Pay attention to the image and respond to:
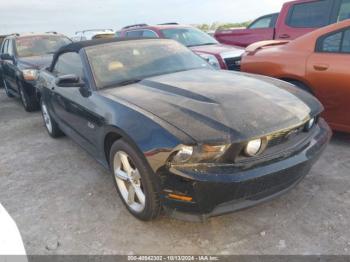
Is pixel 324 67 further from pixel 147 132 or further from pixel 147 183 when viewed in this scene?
pixel 147 183

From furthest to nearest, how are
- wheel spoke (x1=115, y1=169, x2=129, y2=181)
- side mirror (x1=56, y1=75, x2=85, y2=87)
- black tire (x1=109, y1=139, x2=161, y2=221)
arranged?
side mirror (x1=56, y1=75, x2=85, y2=87), wheel spoke (x1=115, y1=169, x2=129, y2=181), black tire (x1=109, y1=139, x2=161, y2=221)

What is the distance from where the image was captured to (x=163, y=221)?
2945 millimetres

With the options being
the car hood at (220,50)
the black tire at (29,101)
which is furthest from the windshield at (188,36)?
the black tire at (29,101)

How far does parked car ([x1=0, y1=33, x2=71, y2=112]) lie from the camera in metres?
6.91

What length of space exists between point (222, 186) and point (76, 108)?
2146mm

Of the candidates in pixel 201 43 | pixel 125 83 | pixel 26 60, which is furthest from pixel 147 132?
pixel 201 43

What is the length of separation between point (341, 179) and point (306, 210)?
722mm

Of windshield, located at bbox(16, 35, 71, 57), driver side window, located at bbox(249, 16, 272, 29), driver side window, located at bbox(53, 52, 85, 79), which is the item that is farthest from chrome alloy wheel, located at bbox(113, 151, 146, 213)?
driver side window, located at bbox(249, 16, 272, 29)

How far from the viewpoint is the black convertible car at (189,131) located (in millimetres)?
2365

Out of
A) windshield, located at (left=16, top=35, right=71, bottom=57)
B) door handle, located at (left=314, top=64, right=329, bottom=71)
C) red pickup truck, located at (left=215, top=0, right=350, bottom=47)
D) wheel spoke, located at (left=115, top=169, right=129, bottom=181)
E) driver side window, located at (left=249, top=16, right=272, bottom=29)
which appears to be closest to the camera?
wheel spoke, located at (left=115, top=169, right=129, bottom=181)

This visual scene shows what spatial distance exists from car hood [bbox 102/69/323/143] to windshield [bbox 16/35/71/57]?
532cm

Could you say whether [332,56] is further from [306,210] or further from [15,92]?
[15,92]

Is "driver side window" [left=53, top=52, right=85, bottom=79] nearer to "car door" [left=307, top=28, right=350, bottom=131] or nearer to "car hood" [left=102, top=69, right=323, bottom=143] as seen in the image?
"car hood" [left=102, top=69, right=323, bottom=143]

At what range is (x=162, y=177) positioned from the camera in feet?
8.09
